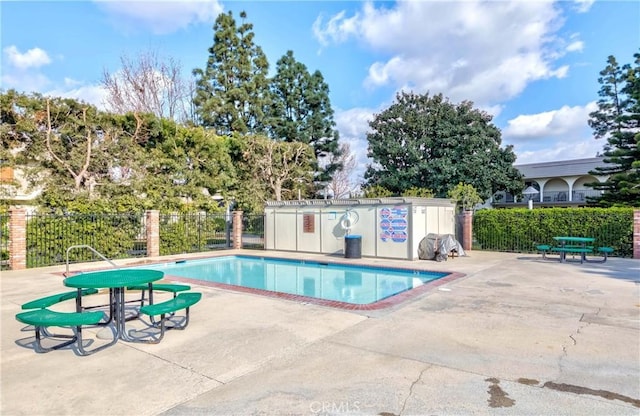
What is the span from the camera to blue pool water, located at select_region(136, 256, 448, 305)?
9266 mm

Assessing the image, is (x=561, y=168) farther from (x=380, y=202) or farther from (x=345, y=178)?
(x=380, y=202)

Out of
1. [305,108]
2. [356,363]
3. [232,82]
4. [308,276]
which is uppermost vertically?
[232,82]

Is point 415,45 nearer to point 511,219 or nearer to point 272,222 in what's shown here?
point 511,219

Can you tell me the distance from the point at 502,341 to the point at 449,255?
969 cm

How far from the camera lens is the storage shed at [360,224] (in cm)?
1364

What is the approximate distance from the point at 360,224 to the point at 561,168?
26936 millimetres

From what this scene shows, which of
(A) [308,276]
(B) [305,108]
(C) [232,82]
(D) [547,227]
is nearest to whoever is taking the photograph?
(A) [308,276]

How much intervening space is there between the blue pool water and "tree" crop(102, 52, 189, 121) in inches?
628

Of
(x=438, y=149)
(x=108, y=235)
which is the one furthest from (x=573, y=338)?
(x=438, y=149)

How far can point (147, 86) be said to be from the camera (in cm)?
2767

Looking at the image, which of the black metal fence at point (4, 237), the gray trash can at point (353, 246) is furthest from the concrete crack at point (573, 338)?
the black metal fence at point (4, 237)

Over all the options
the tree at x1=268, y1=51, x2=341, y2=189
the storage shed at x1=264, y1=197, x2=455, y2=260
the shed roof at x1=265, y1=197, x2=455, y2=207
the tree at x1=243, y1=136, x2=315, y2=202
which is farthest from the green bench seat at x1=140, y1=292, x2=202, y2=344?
the tree at x1=268, y1=51, x2=341, y2=189

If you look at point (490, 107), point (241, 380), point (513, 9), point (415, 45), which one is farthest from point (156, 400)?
point (490, 107)

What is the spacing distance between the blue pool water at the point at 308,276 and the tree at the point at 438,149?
13.9 metres
